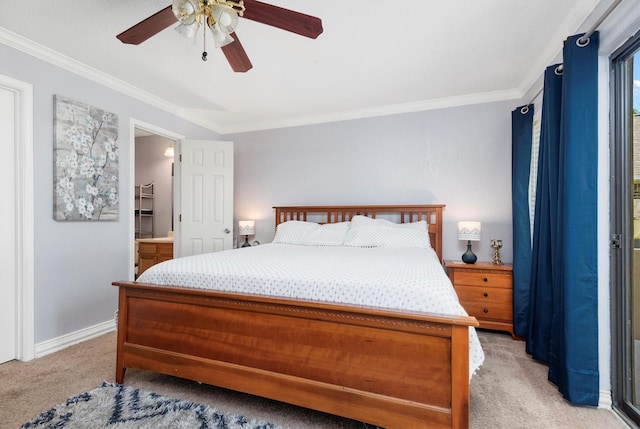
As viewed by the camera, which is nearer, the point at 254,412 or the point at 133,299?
the point at 254,412

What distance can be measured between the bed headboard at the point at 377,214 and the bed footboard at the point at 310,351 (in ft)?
6.92

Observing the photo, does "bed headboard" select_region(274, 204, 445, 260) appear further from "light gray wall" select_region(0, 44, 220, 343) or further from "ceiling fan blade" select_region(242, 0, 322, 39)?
"ceiling fan blade" select_region(242, 0, 322, 39)

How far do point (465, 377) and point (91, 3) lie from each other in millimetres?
2963

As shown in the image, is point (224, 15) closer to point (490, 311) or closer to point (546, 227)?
point (546, 227)

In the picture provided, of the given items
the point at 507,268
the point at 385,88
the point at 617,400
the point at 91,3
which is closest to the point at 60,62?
the point at 91,3

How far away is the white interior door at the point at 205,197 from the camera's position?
12.4 feet

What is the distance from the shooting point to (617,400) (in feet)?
5.43

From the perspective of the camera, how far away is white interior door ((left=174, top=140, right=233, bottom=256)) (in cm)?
377

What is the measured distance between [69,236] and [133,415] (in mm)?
1787

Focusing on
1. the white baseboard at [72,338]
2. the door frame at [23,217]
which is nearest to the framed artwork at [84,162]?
the door frame at [23,217]

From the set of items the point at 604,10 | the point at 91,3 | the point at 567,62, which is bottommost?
the point at 567,62

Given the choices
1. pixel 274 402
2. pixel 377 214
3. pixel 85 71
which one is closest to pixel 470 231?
pixel 377 214

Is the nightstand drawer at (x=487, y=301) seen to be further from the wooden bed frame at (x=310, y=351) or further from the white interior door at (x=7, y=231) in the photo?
the white interior door at (x=7, y=231)

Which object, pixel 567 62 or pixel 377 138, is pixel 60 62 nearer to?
pixel 377 138
